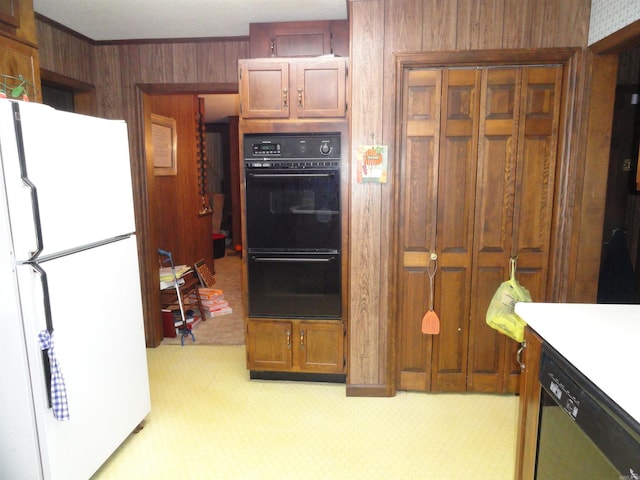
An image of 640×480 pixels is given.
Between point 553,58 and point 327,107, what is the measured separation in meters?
1.38

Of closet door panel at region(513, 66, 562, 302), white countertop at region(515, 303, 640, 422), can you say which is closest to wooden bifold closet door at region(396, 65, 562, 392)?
closet door panel at region(513, 66, 562, 302)

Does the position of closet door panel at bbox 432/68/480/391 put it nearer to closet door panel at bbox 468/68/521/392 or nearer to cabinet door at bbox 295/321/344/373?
closet door panel at bbox 468/68/521/392

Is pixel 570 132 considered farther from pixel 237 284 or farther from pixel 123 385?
pixel 237 284

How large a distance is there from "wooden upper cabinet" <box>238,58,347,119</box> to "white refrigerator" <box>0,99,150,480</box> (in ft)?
2.83

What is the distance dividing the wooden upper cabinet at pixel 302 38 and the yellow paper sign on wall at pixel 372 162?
2.88 ft

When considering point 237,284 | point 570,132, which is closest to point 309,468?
point 570,132

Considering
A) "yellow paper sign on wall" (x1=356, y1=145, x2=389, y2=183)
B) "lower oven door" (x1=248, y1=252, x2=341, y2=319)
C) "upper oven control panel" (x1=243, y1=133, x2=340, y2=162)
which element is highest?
"upper oven control panel" (x1=243, y1=133, x2=340, y2=162)

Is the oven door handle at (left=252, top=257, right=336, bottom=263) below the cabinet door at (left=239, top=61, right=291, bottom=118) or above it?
below

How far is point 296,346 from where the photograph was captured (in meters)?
2.94

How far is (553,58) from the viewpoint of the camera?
8.20 feet

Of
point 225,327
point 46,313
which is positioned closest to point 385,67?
point 46,313

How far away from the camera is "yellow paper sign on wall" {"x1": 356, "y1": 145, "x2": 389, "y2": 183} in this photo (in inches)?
104

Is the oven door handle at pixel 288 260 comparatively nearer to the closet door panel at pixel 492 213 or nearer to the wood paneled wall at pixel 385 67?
the wood paneled wall at pixel 385 67

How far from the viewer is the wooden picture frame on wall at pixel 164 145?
432 centimetres
